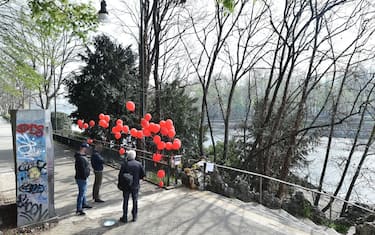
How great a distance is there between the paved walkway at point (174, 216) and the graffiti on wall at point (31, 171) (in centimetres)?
55

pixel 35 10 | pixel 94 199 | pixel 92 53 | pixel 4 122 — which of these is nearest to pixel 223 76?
pixel 92 53

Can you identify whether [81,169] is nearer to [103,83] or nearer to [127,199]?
[127,199]

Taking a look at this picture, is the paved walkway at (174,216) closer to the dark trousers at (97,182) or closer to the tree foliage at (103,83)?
the dark trousers at (97,182)

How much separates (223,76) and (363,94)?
8.31 meters

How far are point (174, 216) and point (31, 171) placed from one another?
10.9ft

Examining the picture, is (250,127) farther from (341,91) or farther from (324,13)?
(324,13)

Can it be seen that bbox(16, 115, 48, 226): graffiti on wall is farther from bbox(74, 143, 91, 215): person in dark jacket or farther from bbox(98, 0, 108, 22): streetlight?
bbox(98, 0, 108, 22): streetlight

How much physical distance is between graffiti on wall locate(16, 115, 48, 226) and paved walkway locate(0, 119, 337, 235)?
55 centimetres

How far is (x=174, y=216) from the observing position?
6254 mm

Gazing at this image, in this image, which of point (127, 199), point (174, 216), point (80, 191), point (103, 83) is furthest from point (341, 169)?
point (103, 83)

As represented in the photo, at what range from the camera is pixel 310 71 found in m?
12.7

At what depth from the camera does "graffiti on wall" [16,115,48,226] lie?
5.25 m

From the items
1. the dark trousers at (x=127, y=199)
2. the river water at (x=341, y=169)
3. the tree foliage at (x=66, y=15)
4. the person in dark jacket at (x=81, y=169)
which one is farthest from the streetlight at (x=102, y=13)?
the river water at (x=341, y=169)

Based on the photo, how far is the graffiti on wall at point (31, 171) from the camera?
17.2 ft
